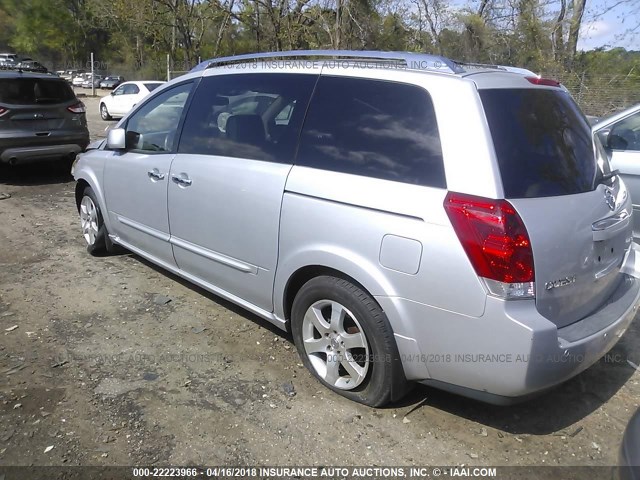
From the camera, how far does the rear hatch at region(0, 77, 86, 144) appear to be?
795cm

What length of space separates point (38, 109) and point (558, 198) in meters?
8.03

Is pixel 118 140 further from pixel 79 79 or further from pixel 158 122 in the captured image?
pixel 79 79

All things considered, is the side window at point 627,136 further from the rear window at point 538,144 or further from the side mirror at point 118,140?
the side mirror at point 118,140

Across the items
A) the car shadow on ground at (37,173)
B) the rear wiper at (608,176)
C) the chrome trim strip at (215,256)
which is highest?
the rear wiper at (608,176)

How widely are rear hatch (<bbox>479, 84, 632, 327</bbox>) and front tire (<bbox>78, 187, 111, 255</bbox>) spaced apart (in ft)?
12.8

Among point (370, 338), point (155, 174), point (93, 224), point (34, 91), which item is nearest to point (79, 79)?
point (34, 91)

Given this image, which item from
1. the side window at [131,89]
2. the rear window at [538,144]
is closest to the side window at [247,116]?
the rear window at [538,144]

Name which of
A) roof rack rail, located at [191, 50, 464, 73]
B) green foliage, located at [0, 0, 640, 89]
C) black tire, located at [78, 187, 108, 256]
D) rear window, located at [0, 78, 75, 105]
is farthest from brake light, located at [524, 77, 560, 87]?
green foliage, located at [0, 0, 640, 89]

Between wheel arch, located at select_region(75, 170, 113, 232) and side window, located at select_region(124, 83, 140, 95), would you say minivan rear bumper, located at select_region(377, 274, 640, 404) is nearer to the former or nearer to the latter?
wheel arch, located at select_region(75, 170, 113, 232)

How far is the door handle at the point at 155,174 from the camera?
13.3ft

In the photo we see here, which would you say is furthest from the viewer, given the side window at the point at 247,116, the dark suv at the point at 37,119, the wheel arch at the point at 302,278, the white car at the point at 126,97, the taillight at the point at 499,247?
the white car at the point at 126,97

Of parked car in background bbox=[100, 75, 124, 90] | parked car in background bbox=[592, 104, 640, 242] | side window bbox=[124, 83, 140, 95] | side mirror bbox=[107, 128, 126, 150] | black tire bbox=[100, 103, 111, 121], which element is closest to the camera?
side mirror bbox=[107, 128, 126, 150]

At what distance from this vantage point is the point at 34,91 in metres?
8.27

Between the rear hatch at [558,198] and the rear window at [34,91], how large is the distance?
7.72m
